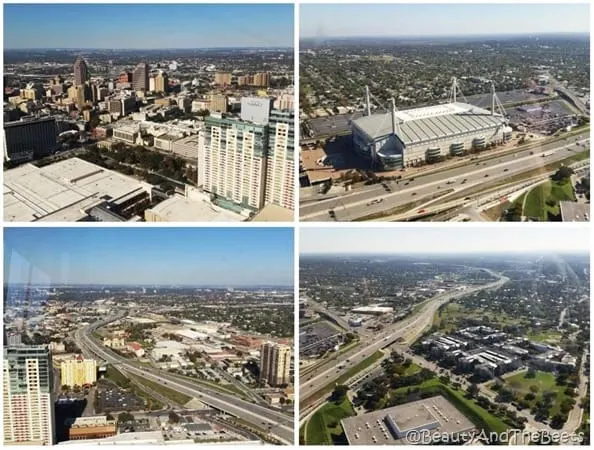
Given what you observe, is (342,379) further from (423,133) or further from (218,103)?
(218,103)

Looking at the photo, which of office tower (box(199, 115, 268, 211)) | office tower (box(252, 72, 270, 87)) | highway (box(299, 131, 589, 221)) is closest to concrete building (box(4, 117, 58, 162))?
office tower (box(199, 115, 268, 211))

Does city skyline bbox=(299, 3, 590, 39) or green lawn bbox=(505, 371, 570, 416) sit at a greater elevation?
city skyline bbox=(299, 3, 590, 39)

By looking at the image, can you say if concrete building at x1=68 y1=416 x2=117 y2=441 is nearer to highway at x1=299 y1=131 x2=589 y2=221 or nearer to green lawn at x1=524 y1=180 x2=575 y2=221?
highway at x1=299 y1=131 x2=589 y2=221

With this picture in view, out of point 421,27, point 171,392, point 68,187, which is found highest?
point 421,27

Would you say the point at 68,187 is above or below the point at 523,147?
below

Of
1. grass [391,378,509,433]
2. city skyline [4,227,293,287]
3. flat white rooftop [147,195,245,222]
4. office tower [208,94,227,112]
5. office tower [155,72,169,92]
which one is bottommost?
grass [391,378,509,433]

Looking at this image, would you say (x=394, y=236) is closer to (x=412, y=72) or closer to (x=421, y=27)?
(x=412, y=72)

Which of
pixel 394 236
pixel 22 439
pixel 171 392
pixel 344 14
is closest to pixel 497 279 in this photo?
pixel 394 236
